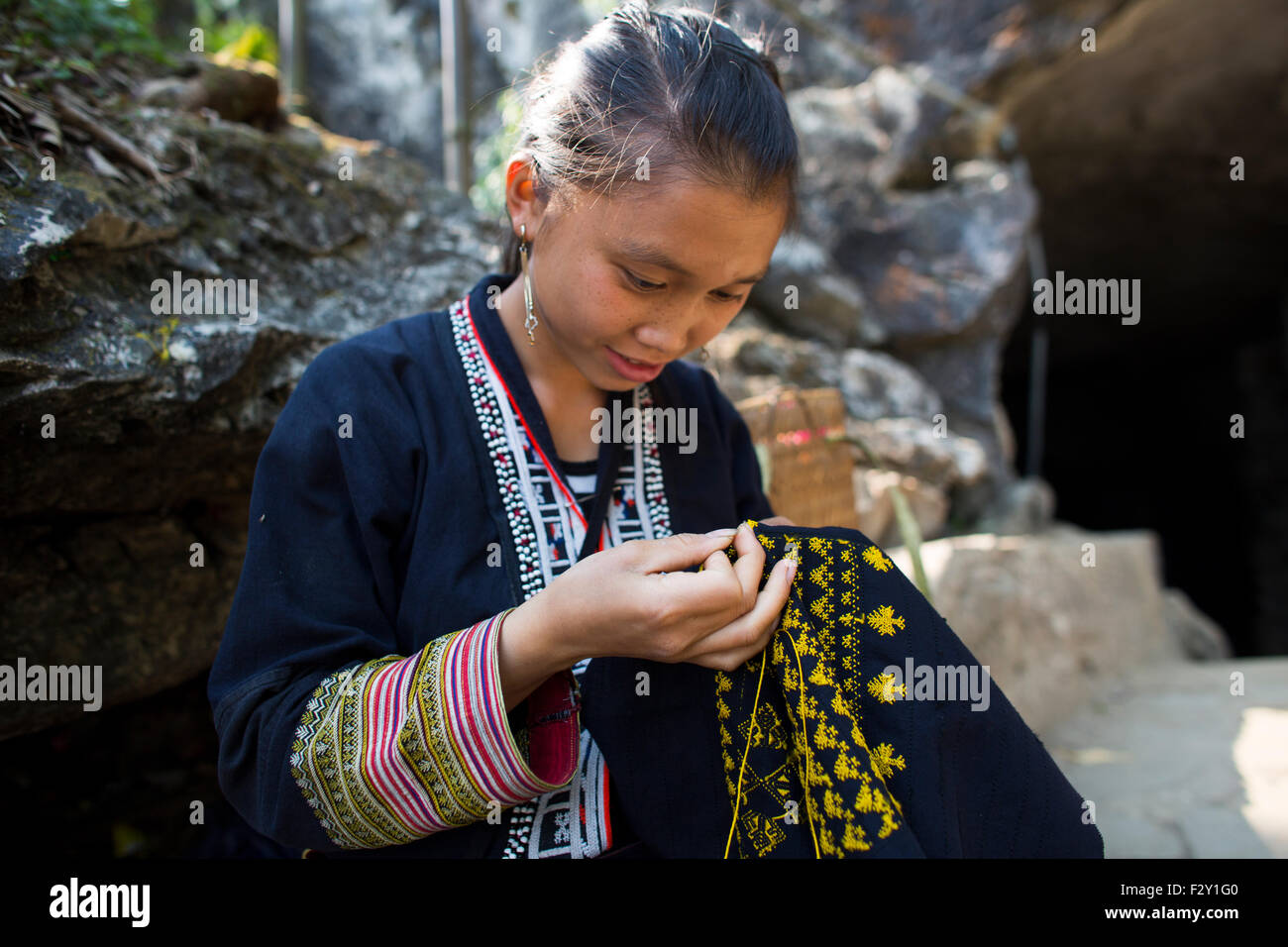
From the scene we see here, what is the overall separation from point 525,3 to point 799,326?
8.66 ft

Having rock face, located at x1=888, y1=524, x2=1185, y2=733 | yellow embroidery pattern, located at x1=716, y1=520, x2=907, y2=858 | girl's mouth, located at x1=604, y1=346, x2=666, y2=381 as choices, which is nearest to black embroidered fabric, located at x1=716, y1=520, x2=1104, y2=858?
yellow embroidery pattern, located at x1=716, y1=520, x2=907, y2=858

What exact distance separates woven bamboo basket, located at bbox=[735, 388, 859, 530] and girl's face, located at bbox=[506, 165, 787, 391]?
87cm

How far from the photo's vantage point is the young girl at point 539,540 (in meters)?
1.01

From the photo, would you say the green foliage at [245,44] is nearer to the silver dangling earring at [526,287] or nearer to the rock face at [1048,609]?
the silver dangling earring at [526,287]

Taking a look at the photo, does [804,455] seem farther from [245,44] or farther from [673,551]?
[245,44]

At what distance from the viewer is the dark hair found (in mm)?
1145

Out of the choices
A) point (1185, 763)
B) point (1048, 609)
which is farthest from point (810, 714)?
point (1048, 609)

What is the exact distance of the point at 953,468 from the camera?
149 inches

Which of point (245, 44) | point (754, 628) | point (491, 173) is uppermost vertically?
point (245, 44)

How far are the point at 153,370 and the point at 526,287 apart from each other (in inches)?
28.6

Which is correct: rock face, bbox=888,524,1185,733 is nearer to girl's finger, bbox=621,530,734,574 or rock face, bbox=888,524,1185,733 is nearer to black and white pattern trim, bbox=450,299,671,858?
black and white pattern trim, bbox=450,299,671,858

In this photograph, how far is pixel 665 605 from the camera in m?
0.96
